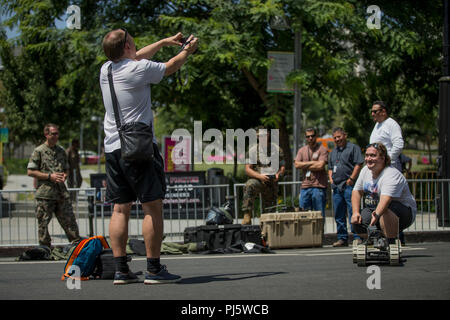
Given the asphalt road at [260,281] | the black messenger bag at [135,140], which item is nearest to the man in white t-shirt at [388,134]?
the asphalt road at [260,281]

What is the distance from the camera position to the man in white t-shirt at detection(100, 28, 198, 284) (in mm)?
5637

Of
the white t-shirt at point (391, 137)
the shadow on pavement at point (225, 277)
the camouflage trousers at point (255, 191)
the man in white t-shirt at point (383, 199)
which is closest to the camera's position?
the shadow on pavement at point (225, 277)

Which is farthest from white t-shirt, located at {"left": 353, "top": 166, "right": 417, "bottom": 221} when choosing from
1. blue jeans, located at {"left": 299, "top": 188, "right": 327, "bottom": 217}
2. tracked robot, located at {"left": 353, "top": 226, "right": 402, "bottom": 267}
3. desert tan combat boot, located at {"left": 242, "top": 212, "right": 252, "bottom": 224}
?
desert tan combat boot, located at {"left": 242, "top": 212, "right": 252, "bottom": 224}

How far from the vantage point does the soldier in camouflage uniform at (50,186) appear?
9.54m

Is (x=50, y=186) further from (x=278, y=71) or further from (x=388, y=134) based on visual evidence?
(x=278, y=71)

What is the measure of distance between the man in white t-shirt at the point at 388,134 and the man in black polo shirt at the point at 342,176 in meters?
1.03

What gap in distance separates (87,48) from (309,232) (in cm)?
838

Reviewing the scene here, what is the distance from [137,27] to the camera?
16.7 meters

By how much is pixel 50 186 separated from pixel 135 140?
4451mm

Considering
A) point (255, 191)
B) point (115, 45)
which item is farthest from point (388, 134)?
point (115, 45)

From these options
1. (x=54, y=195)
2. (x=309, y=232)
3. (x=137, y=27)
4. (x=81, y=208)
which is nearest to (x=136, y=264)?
(x=54, y=195)

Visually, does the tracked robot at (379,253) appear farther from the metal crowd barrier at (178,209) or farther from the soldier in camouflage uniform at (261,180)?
the metal crowd barrier at (178,209)
